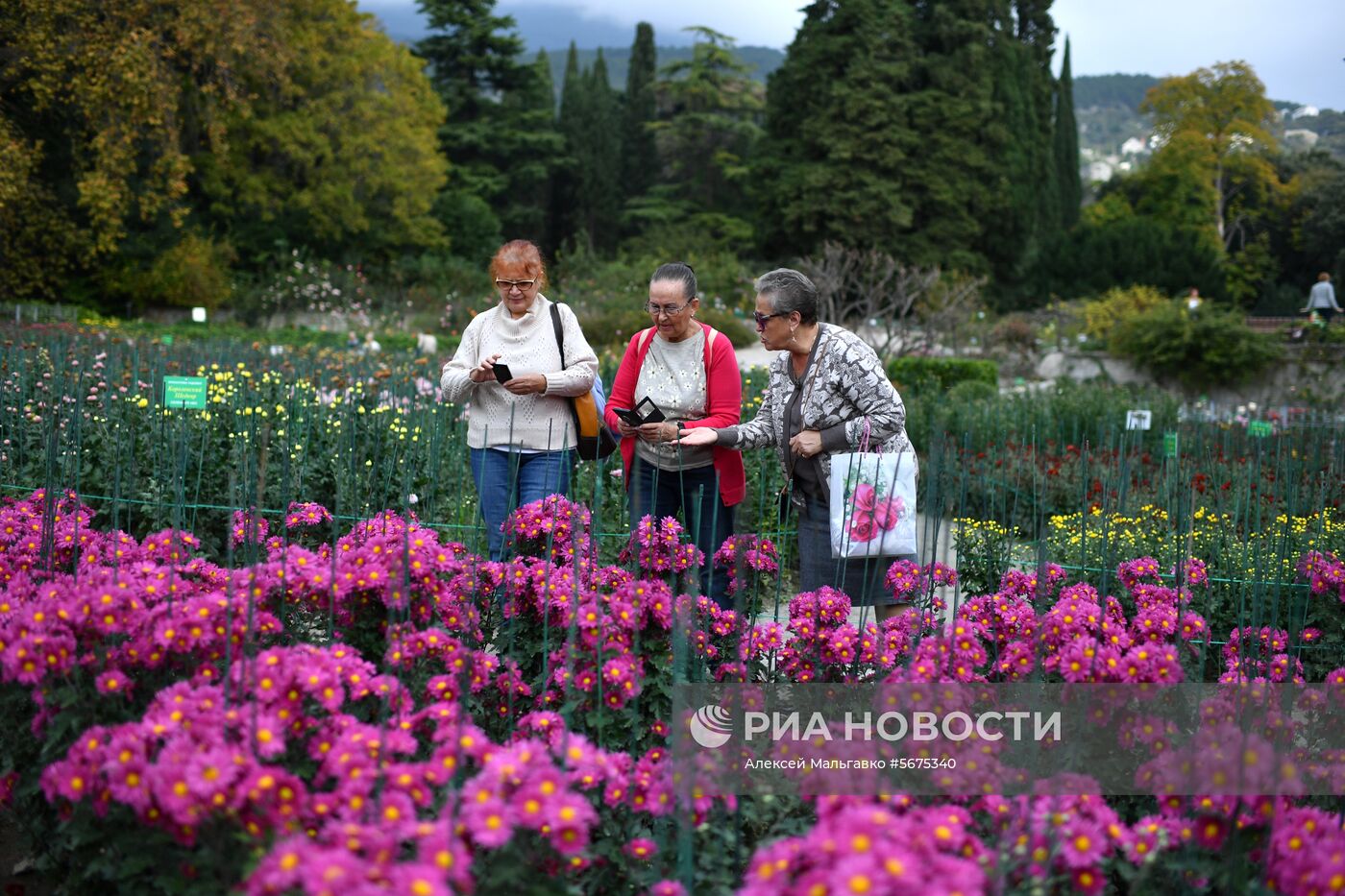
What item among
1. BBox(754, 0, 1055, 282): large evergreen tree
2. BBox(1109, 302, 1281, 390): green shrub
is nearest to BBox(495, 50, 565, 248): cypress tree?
BBox(754, 0, 1055, 282): large evergreen tree

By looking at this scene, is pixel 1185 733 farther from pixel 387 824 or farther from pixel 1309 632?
pixel 387 824

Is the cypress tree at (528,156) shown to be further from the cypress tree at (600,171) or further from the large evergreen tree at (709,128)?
the large evergreen tree at (709,128)

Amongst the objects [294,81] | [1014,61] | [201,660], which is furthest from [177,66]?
[1014,61]

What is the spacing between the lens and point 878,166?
27.3 m

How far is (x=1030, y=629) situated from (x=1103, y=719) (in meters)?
0.32

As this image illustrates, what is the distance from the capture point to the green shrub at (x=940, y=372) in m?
12.6

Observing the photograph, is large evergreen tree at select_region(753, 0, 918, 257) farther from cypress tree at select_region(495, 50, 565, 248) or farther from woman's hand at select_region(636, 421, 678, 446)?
woman's hand at select_region(636, 421, 678, 446)

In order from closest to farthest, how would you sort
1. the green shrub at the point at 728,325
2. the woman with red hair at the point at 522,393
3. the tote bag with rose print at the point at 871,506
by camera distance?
the tote bag with rose print at the point at 871,506, the woman with red hair at the point at 522,393, the green shrub at the point at 728,325

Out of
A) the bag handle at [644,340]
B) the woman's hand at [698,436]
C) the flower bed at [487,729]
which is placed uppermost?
the bag handle at [644,340]

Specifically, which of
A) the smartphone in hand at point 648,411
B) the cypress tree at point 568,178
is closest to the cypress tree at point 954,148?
the cypress tree at point 568,178

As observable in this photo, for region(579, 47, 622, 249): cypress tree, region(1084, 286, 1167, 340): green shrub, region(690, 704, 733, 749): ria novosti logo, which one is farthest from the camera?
region(579, 47, 622, 249): cypress tree

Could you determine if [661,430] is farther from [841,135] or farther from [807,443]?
[841,135]

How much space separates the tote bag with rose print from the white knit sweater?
1.01 m

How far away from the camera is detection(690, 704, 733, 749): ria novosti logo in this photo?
93.4 inches
